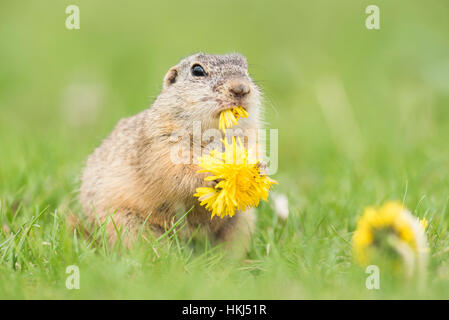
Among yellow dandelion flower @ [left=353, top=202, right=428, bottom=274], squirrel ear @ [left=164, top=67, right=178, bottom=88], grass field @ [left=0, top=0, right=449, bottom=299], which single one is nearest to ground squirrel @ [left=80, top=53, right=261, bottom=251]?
squirrel ear @ [left=164, top=67, right=178, bottom=88]

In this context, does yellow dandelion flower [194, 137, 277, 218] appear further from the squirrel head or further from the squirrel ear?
the squirrel ear

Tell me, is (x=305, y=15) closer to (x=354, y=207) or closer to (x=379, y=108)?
(x=379, y=108)

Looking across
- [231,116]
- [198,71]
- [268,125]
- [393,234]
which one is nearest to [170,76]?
[198,71]

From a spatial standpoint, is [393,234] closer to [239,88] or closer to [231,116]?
[231,116]

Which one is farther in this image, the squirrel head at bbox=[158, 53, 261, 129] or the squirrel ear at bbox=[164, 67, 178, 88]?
the squirrel ear at bbox=[164, 67, 178, 88]

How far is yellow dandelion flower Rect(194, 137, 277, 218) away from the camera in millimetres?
4258

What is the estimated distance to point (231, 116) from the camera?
457cm

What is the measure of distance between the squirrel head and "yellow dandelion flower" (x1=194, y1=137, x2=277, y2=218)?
1.51ft

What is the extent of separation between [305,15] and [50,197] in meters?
9.70

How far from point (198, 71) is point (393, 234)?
2.25m

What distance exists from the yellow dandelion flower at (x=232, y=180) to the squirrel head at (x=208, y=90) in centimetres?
46

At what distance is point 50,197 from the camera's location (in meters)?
5.79

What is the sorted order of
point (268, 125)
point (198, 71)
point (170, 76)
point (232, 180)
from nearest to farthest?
point (232, 180), point (198, 71), point (170, 76), point (268, 125)
